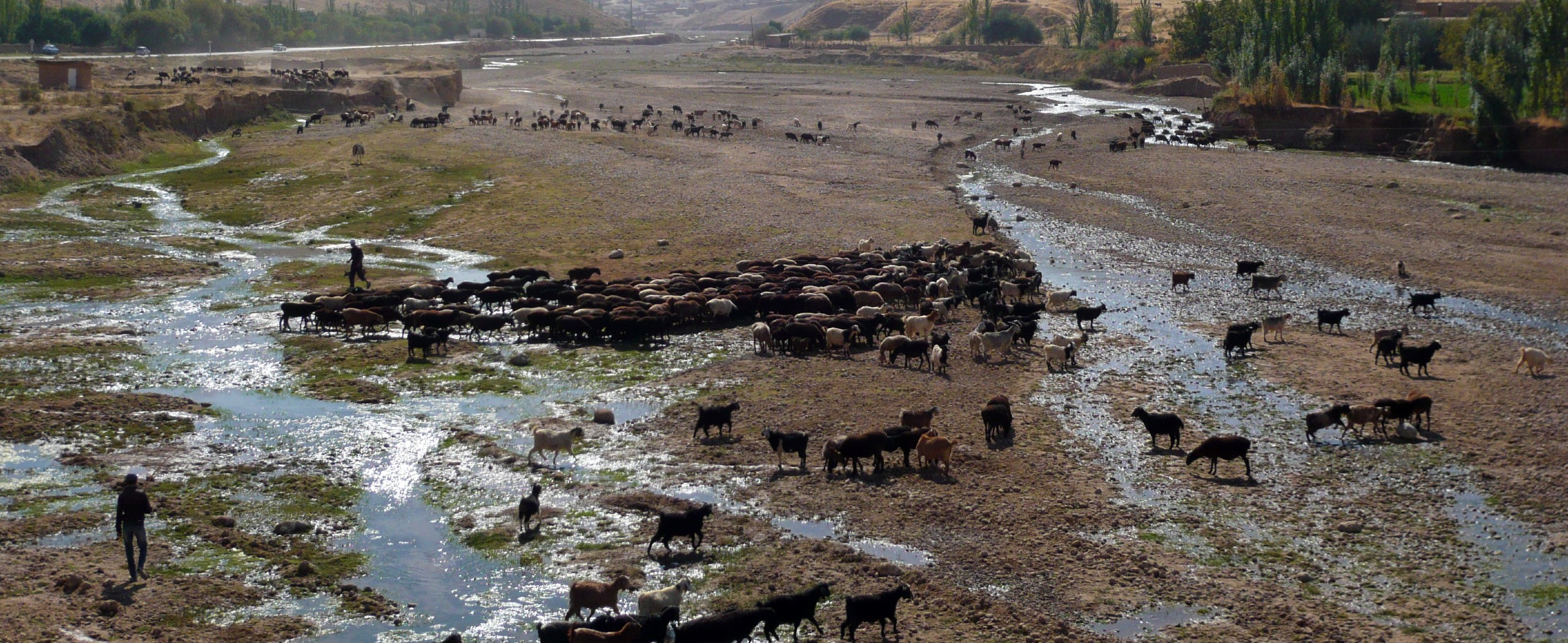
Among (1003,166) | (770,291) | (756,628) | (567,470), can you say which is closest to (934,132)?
(1003,166)

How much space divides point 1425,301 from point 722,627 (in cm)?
2188

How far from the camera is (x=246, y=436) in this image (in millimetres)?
19375

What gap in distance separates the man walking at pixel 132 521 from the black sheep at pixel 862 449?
8774 millimetres

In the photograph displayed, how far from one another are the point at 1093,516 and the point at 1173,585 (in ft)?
7.21

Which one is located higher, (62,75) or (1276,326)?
(62,75)

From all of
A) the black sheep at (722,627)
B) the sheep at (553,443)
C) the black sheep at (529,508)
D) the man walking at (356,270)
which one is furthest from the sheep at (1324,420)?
the man walking at (356,270)

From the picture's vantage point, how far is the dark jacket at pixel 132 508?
44.3 feet

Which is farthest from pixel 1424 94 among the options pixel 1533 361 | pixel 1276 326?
pixel 1533 361

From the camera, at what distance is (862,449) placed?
1739 cm

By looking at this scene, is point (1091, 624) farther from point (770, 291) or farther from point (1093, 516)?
point (770, 291)

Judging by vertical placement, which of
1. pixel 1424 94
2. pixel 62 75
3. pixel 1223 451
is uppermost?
pixel 1424 94

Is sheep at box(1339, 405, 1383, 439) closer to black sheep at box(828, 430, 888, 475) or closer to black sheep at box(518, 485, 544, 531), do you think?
black sheep at box(828, 430, 888, 475)

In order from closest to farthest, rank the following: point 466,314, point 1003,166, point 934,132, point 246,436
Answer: point 246,436 → point 466,314 → point 1003,166 → point 934,132

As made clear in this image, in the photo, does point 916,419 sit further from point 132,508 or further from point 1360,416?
point 132,508
